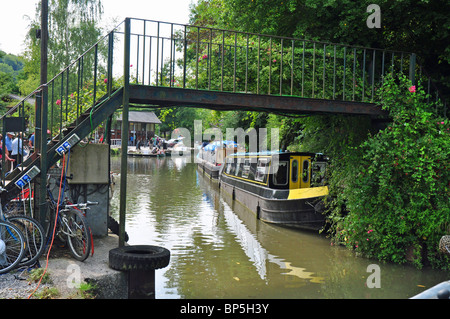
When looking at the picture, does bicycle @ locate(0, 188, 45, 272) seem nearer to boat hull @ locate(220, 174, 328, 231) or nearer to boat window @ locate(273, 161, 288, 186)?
boat hull @ locate(220, 174, 328, 231)

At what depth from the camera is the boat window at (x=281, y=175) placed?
46.2 feet

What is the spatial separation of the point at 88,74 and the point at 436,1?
31.8m

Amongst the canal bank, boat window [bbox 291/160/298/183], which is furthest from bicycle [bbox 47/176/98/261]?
boat window [bbox 291/160/298/183]

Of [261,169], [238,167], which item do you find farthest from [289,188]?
[238,167]

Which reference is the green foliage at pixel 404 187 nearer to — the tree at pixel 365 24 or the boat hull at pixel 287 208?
the tree at pixel 365 24

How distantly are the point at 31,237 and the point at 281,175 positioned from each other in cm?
851

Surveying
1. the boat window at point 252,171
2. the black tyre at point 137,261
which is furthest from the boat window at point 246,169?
the black tyre at point 137,261

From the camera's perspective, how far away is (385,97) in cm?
961

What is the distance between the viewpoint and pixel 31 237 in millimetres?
7086

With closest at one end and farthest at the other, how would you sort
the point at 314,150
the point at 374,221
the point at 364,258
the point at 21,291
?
the point at 21,291, the point at 374,221, the point at 364,258, the point at 314,150

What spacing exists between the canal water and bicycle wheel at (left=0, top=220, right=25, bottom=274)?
2.24 meters

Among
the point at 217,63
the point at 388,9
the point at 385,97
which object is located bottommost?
the point at 385,97
